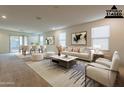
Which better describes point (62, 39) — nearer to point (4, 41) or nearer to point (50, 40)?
point (50, 40)

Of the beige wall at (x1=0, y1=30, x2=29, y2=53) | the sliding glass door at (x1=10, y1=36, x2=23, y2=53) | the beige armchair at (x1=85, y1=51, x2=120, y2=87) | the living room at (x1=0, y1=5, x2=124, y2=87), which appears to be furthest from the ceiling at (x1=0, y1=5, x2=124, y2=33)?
the sliding glass door at (x1=10, y1=36, x2=23, y2=53)

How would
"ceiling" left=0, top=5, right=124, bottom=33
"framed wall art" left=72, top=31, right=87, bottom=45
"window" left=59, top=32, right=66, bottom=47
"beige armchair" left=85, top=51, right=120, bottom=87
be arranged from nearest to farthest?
"beige armchair" left=85, top=51, right=120, bottom=87 → "ceiling" left=0, top=5, right=124, bottom=33 → "framed wall art" left=72, top=31, right=87, bottom=45 → "window" left=59, top=32, right=66, bottom=47

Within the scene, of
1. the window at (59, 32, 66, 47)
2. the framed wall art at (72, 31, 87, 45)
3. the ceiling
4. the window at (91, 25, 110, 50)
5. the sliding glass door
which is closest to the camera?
the ceiling

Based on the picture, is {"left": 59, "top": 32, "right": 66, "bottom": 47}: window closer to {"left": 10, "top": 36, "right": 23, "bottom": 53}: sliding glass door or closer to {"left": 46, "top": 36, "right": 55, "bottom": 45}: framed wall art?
{"left": 46, "top": 36, "right": 55, "bottom": 45}: framed wall art

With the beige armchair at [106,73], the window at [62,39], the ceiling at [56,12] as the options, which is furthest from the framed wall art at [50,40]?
the beige armchair at [106,73]

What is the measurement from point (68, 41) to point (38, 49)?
3216mm

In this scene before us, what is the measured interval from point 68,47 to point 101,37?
2412 mm

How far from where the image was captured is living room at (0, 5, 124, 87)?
301cm

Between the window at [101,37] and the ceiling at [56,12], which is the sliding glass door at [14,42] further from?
the window at [101,37]

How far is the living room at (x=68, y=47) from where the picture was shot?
3006 millimetres

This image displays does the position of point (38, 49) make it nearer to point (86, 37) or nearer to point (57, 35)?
point (57, 35)

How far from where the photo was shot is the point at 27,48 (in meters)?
9.08

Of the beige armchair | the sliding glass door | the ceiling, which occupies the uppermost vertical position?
the ceiling
